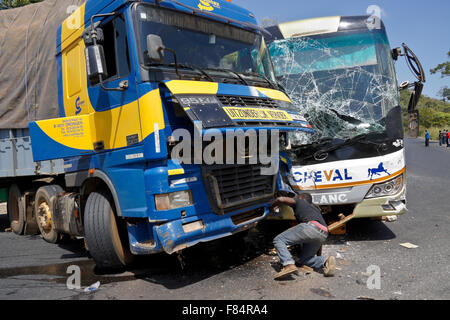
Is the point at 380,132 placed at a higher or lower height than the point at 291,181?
higher

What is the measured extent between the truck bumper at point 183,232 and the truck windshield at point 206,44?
1595 millimetres

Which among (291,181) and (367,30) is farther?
(367,30)

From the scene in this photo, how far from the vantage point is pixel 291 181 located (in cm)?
500

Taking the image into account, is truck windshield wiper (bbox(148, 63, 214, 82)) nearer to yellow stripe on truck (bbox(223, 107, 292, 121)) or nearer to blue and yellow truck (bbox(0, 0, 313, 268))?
blue and yellow truck (bbox(0, 0, 313, 268))

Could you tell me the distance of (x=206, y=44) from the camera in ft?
13.8

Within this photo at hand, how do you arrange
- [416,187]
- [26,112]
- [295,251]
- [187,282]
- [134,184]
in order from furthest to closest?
1. [416,187]
2. [26,112]
3. [295,251]
4. [187,282]
5. [134,184]

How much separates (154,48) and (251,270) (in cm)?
278

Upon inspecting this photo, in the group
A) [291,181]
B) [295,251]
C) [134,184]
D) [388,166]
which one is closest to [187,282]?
[134,184]

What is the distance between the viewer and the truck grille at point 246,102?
144 inches

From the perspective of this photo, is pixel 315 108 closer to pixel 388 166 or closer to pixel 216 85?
pixel 388 166

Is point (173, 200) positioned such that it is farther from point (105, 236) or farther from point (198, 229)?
point (105, 236)

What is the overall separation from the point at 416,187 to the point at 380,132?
20.1ft

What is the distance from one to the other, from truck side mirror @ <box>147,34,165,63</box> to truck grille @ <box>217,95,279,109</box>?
2.36 ft

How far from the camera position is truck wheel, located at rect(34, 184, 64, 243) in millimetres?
5609
